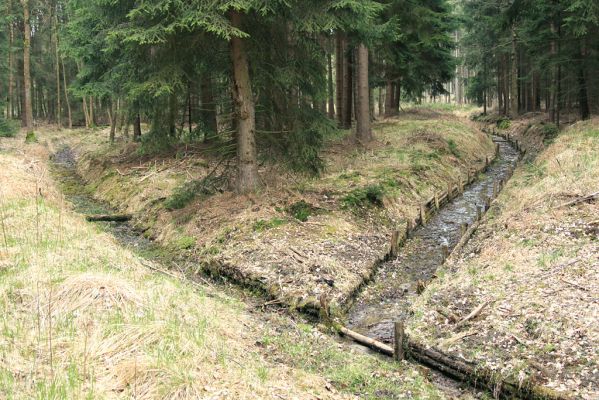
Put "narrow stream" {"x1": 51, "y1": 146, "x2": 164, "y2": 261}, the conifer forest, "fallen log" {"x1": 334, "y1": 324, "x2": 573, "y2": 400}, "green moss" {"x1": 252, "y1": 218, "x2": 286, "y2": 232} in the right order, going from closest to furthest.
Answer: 1. the conifer forest
2. "fallen log" {"x1": 334, "y1": 324, "x2": 573, "y2": 400}
3. "green moss" {"x1": 252, "y1": 218, "x2": 286, "y2": 232}
4. "narrow stream" {"x1": 51, "y1": 146, "x2": 164, "y2": 261}

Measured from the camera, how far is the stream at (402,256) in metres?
8.28

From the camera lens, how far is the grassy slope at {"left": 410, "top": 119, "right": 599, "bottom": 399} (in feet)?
21.1

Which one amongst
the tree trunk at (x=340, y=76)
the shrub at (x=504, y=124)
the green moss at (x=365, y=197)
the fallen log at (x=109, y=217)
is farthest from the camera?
the shrub at (x=504, y=124)

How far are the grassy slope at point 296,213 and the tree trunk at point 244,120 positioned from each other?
550 millimetres

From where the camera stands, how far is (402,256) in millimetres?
11617

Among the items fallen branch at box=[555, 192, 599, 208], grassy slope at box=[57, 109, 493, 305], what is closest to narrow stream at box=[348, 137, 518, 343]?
grassy slope at box=[57, 109, 493, 305]

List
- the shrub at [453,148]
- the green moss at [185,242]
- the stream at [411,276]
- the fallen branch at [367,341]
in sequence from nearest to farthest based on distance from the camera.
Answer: the fallen branch at [367,341], the stream at [411,276], the green moss at [185,242], the shrub at [453,148]

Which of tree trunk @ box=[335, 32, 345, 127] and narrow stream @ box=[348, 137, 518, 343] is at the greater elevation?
tree trunk @ box=[335, 32, 345, 127]

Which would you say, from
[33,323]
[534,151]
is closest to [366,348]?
[33,323]

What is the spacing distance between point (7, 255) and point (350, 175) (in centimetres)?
1065

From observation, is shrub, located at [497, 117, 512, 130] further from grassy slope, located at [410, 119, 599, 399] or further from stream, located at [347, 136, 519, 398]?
grassy slope, located at [410, 119, 599, 399]

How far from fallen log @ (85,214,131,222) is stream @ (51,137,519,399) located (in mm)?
289

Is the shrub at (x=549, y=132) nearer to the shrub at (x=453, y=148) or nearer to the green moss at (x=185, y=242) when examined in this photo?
the shrub at (x=453, y=148)

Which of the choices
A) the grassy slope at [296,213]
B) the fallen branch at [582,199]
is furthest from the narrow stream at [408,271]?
the fallen branch at [582,199]
